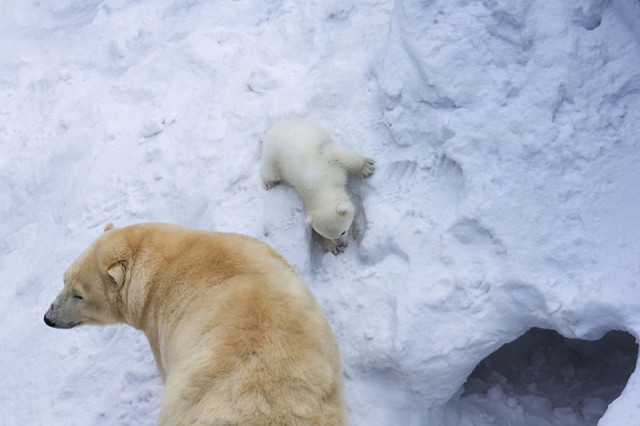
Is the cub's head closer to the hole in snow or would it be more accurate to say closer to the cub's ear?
the cub's ear

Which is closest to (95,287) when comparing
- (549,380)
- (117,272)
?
(117,272)

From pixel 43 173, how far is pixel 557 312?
4.41m

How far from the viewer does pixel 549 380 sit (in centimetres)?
524

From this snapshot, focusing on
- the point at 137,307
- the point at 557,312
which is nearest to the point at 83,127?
the point at 137,307

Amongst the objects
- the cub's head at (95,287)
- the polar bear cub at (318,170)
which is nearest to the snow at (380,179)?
the polar bear cub at (318,170)

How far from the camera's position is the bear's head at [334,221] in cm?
469

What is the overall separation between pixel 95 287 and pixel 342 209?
68.9 inches

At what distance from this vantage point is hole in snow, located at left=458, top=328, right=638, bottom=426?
495 centimetres

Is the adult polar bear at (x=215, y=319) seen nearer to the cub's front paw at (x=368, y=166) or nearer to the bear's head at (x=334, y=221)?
the bear's head at (x=334, y=221)

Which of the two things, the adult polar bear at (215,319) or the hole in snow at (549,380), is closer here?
the adult polar bear at (215,319)

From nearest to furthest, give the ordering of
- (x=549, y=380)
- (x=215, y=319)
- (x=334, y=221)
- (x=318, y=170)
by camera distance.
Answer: (x=215, y=319) → (x=334, y=221) → (x=318, y=170) → (x=549, y=380)

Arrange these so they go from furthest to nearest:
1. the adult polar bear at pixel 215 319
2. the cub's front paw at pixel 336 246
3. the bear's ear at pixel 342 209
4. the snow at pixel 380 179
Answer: the cub's front paw at pixel 336 246 < the bear's ear at pixel 342 209 < the snow at pixel 380 179 < the adult polar bear at pixel 215 319

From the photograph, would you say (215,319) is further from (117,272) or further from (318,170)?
(318,170)

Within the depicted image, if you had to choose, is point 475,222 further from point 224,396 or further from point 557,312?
point 224,396
